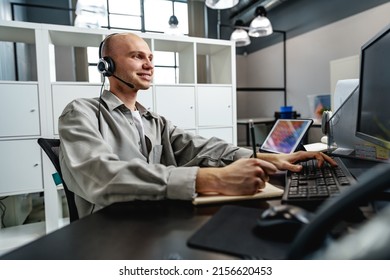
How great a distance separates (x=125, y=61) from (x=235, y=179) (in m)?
0.70

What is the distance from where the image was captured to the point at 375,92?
812 millimetres

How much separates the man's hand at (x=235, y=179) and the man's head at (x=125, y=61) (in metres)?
0.59

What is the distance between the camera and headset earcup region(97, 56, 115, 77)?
105 centimetres

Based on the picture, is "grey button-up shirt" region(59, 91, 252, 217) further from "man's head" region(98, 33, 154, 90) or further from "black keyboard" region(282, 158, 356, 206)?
"black keyboard" region(282, 158, 356, 206)

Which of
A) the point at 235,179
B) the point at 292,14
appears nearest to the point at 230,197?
the point at 235,179

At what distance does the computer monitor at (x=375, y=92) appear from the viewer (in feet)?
2.37

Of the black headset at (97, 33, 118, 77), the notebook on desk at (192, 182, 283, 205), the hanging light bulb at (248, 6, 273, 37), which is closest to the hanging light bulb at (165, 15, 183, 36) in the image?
the hanging light bulb at (248, 6, 273, 37)

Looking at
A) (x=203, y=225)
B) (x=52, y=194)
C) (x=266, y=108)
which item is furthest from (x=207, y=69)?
(x=203, y=225)

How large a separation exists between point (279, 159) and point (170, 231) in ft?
1.75

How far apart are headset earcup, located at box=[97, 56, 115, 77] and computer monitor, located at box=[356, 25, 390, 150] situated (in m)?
0.87

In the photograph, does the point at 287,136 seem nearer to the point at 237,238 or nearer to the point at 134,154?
the point at 134,154

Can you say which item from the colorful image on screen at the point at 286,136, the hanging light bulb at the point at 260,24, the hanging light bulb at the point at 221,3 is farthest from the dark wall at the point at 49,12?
the colorful image on screen at the point at 286,136
